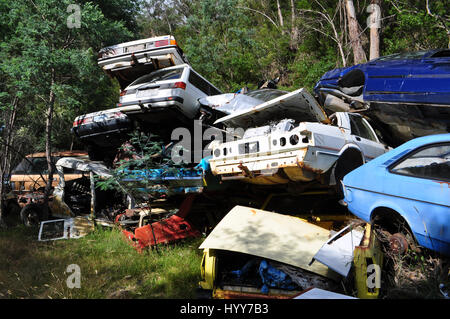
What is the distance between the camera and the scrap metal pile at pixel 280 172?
10.4 feet

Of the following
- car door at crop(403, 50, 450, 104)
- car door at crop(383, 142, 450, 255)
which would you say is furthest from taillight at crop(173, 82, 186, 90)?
car door at crop(383, 142, 450, 255)

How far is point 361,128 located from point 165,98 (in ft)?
12.3

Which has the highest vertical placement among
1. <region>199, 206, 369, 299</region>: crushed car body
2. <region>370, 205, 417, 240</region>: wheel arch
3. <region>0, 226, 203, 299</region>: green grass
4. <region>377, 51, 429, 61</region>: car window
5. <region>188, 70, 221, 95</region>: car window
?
<region>377, 51, 429, 61</region>: car window

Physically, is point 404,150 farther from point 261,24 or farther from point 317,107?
point 261,24

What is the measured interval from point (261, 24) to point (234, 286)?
790 inches

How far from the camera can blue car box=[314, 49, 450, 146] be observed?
4.91 metres

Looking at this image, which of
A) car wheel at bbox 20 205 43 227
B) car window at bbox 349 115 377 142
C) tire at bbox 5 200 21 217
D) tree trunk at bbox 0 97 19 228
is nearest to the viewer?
car window at bbox 349 115 377 142

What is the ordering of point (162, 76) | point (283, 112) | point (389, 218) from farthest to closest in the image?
point (162, 76), point (283, 112), point (389, 218)

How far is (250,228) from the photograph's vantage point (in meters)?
3.75

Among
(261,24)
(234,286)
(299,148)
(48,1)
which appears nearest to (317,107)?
(299,148)

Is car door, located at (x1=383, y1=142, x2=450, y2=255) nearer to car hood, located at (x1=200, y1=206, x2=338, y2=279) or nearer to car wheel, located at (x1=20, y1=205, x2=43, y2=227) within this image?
car hood, located at (x1=200, y1=206, x2=338, y2=279)

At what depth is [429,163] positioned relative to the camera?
3.15 metres

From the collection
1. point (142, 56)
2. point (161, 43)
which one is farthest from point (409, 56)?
point (142, 56)

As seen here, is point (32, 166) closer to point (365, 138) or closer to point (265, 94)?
point (265, 94)
